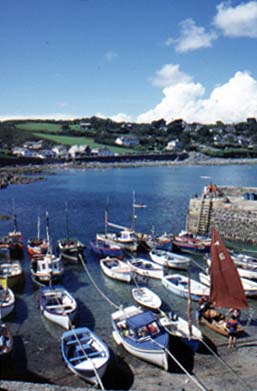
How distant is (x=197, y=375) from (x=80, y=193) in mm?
74338

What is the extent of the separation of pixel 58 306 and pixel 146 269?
9.45 m

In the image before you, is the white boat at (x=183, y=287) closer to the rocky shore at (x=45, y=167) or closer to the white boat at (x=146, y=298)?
the white boat at (x=146, y=298)

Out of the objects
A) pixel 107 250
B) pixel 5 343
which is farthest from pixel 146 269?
pixel 5 343

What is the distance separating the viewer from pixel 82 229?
51.6 m

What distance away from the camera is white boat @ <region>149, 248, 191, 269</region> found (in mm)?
34125

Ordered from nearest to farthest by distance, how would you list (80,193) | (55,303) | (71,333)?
(71,333) → (55,303) → (80,193)

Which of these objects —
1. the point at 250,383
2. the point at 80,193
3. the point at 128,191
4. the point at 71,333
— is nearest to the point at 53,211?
the point at 80,193

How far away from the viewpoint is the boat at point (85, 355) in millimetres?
17250

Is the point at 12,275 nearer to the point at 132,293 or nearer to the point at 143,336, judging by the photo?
the point at 132,293

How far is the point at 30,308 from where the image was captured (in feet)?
86.0

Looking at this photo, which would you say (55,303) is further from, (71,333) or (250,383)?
(250,383)

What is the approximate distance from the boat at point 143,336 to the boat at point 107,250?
1506 centimetres

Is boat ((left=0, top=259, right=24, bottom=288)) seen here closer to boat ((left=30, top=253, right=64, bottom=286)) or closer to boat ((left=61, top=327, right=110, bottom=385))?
boat ((left=30, top=253, right=64, bottom=286))

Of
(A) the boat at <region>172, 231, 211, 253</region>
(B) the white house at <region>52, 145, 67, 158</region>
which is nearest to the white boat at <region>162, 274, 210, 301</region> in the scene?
(A) the boat at <region>172, 231, 211, 253</region>
